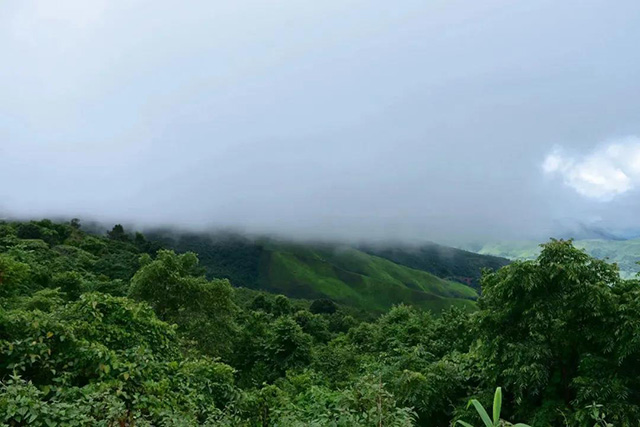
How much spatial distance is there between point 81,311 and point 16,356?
336 centimetres

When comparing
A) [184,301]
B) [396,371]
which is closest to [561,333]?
[396,371]

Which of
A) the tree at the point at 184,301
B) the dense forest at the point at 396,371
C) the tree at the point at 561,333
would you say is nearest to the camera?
the dense forest at the point at 396,371

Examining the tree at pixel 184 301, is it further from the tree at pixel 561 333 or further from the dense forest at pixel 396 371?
the tree at pixel 561 333

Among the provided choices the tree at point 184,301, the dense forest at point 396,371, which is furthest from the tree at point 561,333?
the tree at point 184,301

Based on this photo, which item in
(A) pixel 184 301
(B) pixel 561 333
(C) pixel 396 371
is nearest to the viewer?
(B) pixel 561 333

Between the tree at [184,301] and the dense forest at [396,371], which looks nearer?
the dense forest at [396,371]


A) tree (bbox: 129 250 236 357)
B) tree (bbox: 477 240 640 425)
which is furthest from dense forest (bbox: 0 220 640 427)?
tree (bbox: 129 250 236 357)

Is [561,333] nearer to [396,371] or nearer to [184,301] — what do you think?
[396,371]

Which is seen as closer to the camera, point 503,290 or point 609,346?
point 609,346

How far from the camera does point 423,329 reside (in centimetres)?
2245

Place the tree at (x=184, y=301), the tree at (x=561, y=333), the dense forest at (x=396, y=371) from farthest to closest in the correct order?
the tree at (x=184, y=301) < the tree at (x=561, y=333) < the dense forest at (x=396, y=371)

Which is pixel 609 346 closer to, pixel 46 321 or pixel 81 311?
pixel 46 321

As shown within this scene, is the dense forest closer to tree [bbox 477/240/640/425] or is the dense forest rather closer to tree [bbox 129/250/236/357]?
tree [bbox 477/240/640/425]

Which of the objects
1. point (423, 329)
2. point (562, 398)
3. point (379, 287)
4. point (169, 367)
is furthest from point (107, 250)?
point (379, 287)
